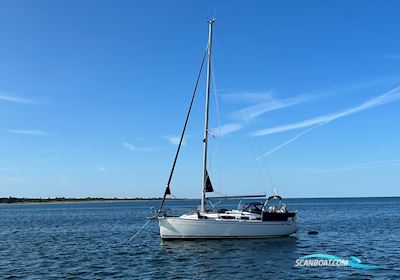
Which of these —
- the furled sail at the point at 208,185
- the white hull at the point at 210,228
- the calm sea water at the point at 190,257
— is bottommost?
the calm sea water at the point at 190,257

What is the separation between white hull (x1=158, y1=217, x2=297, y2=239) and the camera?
120 feet

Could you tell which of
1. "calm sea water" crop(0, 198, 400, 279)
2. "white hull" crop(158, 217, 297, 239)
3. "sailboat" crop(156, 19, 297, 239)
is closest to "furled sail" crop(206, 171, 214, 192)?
"sailboat" crop(156, 19, 297, 239)

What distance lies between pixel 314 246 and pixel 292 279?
545 inches

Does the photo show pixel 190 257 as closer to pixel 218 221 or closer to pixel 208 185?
pixel 218 221

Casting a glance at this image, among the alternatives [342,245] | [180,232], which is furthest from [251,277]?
[342,245]

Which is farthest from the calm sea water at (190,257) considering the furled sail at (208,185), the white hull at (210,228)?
the furled sail at (208,185)

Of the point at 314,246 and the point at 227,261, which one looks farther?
the point at 314,246

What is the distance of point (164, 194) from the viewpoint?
3784cm

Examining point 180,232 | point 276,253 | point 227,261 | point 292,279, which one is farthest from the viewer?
point 180,232

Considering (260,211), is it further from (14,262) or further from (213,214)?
(14,262)

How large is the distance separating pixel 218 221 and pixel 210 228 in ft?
2.99

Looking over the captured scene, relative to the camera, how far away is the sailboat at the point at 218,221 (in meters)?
36.7

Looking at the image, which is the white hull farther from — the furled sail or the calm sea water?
the furled sail

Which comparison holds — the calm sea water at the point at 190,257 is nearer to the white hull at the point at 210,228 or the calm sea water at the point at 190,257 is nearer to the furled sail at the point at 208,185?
the white hull at the point at 210,228
